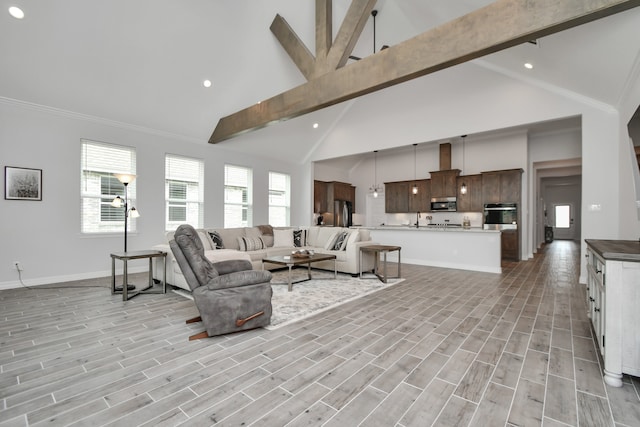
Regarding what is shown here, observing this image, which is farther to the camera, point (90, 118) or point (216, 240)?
point (216, 240)

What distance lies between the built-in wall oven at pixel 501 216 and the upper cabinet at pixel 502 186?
0.15 meters

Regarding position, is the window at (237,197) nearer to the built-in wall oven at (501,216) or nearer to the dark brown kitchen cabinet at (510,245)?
the built-in wall oven at (501,216)

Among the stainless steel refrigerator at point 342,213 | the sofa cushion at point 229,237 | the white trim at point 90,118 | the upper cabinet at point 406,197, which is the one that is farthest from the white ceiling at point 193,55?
the stainless steel refrigerator at point 342,213

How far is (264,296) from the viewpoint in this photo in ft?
9.95

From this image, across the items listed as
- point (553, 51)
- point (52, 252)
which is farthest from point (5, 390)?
point (553, 51)

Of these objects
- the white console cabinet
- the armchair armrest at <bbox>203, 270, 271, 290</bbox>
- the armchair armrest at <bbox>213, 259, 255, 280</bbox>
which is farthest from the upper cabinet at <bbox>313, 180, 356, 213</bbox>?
the white console cabinet

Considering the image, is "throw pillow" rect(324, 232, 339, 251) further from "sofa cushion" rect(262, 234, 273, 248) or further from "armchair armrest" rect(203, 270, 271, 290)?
"armchair armrest" rect(203, 270, 271, 290)

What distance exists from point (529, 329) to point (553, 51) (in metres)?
3.92

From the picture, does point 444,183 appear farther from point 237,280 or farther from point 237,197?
point 237,280

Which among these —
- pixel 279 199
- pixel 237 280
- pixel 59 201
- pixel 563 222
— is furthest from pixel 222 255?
pixel 563 222

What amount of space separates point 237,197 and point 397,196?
17.2ft

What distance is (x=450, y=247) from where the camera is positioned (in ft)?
21.7

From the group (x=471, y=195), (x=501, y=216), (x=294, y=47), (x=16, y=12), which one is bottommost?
(x=501, y=216)

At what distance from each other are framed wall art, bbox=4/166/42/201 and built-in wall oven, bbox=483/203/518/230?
387 inches
